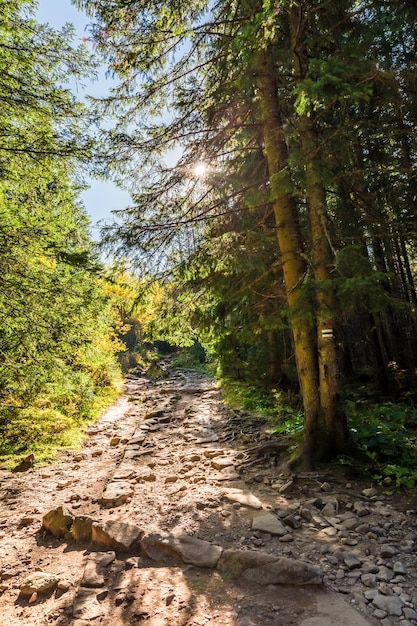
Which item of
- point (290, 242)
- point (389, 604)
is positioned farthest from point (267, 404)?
point (389, 604)

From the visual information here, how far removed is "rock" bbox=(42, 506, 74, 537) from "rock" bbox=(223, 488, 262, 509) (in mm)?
1999

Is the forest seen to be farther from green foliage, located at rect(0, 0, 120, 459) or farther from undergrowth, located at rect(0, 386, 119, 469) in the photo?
undergrowth, located at rect(0, 386, 119, 469)

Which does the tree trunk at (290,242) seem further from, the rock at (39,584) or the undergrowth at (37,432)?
the undergrowth at (37,432)

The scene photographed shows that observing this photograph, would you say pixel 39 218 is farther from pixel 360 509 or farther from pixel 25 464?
pixel 360 509

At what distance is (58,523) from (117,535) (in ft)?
3.70

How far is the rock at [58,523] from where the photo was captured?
454 cm

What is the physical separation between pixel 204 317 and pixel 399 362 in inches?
373

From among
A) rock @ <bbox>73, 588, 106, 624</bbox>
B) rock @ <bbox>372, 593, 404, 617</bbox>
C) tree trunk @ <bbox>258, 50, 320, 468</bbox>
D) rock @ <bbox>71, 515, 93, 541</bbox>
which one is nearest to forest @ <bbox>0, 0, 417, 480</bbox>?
tree trunk @ <bbox>258, 50, 320, 468</bbox>

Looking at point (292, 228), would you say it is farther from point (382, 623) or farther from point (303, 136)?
point (382, 623)

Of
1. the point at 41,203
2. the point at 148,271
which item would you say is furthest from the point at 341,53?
the point at 41,203

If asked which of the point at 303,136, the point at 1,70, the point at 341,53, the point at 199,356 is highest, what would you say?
the point at 1,70

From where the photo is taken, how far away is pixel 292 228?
6.16m

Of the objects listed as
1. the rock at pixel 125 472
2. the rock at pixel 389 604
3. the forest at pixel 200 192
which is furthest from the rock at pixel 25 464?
the rock at pixel 389 604

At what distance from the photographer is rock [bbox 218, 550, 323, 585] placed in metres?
3.04
